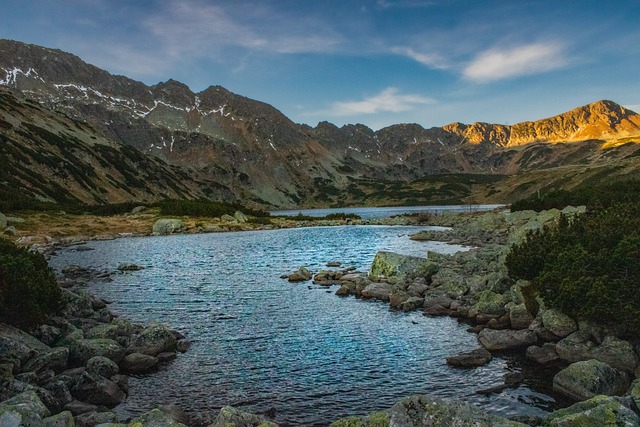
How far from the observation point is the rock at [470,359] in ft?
61.2

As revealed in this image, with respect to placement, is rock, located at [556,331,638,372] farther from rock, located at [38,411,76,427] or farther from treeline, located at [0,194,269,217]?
treeline, located at [0,194,269,217]

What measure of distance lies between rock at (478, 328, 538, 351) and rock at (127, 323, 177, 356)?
632 inches

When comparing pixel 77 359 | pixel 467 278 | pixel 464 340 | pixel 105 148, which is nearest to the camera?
pixel 77 359

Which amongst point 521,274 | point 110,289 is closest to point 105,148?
point 110,289

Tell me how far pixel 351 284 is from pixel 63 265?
3458cm

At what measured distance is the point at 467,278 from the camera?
32.1 m

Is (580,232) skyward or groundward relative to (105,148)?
groundward

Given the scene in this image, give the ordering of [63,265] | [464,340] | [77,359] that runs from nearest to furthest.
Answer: [77,359] → [464,340] → [63,265]

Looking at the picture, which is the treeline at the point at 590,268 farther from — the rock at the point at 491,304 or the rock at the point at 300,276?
the rock at the point at 300,276

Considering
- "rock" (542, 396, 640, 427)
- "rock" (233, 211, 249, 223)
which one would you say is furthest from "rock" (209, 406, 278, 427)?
"rock" (233, 211, 249, 223)

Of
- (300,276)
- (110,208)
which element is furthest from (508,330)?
(110,208)

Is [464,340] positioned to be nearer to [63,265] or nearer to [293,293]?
[293,293]

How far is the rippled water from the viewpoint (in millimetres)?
15523

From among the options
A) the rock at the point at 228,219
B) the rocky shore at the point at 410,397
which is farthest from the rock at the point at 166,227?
the rocky shore at the point at 410,397
